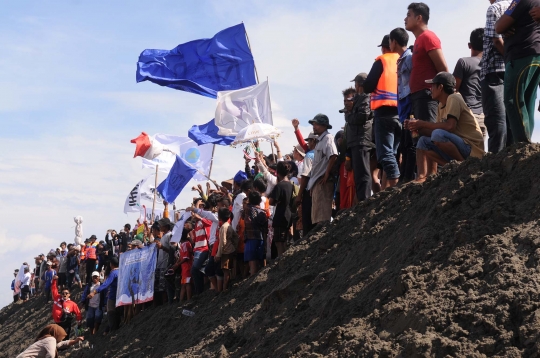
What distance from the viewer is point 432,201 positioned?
8.12 meters

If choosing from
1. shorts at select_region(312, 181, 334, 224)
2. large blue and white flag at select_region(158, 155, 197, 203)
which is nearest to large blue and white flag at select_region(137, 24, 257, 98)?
large blue and white flag at select_region(158, 155, 197, 203)

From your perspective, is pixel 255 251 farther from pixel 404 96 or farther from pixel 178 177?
pixel 178 177

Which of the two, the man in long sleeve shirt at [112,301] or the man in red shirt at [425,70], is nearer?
the man in red shirt at [425,70]

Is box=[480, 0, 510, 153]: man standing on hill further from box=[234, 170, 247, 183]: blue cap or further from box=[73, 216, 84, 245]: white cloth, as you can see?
box=[73, 216, 84, 245]: white cloth

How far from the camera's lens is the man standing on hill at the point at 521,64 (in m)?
7.74

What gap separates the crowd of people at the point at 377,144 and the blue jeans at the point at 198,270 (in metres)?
0.02

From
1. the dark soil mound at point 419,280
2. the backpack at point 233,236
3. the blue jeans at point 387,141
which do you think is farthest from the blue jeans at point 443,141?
the backpack at point 233,236

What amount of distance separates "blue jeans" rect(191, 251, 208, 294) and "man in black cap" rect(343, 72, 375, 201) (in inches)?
178

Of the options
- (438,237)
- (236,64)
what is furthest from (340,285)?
(236,64)

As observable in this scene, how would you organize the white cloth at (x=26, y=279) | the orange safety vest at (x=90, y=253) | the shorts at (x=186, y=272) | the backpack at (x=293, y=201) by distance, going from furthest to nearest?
the white cloth at (x=26, y=279) < the orange safety vest at (x=90, y=253) < the shorts at (x=186, y=272) < the backpack at (x=293, y=201)

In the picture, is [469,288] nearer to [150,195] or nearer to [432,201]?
[432,201]

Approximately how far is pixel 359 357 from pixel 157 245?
36.5 ft

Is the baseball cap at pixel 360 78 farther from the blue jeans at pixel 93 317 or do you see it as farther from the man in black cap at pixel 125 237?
the man in black cap at pixel 125 237

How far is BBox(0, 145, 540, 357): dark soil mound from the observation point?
5828 mm
